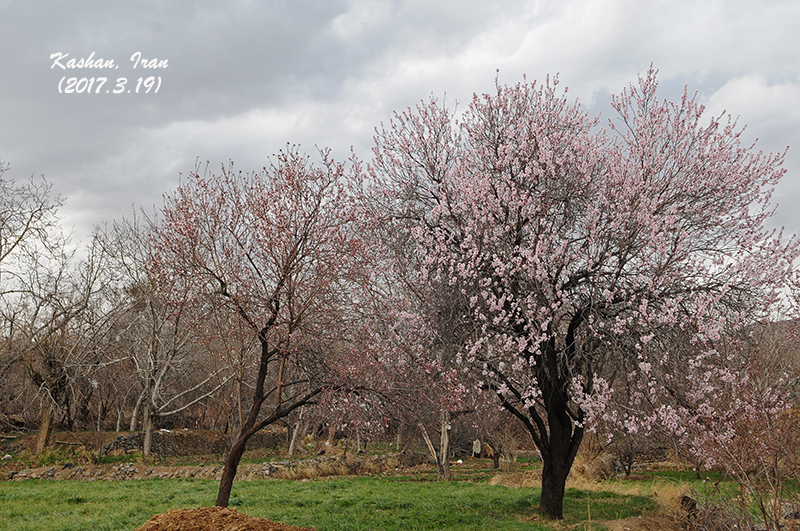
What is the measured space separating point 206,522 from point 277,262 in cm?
378

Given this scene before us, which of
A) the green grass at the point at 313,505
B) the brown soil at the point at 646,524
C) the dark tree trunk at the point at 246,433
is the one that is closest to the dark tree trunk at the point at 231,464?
the dark tree trunk at the point at 246,433

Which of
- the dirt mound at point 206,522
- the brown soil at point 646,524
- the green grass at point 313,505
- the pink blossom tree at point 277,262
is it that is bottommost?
the green grass at point 313,505

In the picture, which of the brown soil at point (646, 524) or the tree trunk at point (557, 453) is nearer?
the brown soil at point (646, 524)

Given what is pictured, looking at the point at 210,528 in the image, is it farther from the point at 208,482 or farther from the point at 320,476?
the point at 320,476

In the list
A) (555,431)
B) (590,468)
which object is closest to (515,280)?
(555,431)

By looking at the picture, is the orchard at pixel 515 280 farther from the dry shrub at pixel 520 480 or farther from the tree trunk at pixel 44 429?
Answer: the tree trunk at pixel 44 429

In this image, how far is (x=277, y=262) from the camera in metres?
7.87

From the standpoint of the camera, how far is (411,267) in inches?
377

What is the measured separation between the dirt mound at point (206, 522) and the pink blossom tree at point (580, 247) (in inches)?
160

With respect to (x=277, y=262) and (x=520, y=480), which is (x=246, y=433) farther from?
(x=520, y=480)

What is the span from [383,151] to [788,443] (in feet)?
27.0

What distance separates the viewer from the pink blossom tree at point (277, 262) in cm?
792

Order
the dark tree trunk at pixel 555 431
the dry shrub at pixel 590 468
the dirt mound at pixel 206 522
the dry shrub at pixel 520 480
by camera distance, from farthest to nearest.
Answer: the dry shrub at pixel 590 468, the dry shrub at pixel 520 480, the dark tree trunk at pixel 555 431, the dirt mound at pixel 206 522

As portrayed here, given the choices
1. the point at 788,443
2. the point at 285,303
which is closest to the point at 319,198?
the point at 285,303
